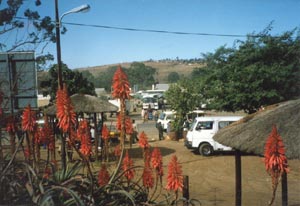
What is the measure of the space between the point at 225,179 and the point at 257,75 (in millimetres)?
5329

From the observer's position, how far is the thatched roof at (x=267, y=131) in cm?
608

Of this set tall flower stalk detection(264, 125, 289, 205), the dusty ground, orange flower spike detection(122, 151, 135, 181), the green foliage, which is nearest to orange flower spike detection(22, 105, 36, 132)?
orange flower spike detection(122, 151, 135, 181)

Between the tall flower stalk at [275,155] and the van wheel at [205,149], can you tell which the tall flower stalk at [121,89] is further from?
the van wheel at [205,149]

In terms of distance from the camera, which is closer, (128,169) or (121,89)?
(121,89)

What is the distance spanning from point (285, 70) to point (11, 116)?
12.1 m

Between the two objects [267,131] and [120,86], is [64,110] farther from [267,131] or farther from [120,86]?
[267,131]

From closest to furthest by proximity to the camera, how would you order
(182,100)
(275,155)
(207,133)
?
(275,155) < (207,133) < (182,100)

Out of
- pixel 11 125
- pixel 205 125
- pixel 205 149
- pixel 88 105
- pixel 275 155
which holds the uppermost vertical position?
pixel 11 125

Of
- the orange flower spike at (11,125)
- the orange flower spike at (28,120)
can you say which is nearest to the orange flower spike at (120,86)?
the orange flower spike at (28,120)

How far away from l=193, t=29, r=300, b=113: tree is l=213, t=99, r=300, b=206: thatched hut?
8.14 m

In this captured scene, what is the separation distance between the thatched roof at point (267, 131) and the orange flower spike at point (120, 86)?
3.10m

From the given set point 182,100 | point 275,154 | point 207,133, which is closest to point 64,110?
point 275,154

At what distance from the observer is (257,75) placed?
592 inches

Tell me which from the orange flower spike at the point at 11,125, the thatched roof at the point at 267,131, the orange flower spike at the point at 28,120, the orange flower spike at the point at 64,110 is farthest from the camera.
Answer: the thatched roof at the point at 267,131
